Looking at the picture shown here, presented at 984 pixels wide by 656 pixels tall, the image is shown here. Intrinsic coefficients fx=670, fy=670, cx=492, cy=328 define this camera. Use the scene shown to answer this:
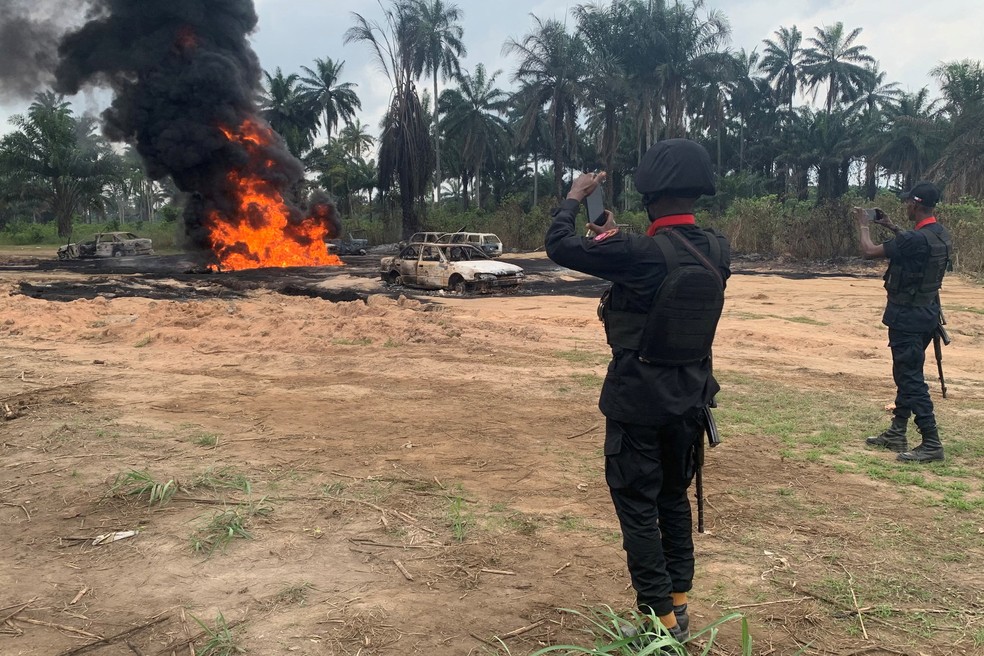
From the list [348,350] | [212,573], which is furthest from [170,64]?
[212,573]

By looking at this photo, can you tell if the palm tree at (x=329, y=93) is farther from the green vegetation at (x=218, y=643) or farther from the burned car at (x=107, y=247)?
the green vegetation at (x=218, y=643)

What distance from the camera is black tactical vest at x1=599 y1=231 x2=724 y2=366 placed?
240 centimetres

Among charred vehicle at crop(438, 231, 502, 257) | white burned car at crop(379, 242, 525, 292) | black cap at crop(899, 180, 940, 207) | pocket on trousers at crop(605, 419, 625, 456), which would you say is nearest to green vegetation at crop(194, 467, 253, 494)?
pocket on trousers at crop(605, 419, 625, 456)

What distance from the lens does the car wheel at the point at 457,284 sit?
16.4 metres

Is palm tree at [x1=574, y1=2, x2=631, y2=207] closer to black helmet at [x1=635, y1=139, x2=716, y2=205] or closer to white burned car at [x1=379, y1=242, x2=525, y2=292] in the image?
white burned car at [x1=379, y1=242, x2=525, y2=292]

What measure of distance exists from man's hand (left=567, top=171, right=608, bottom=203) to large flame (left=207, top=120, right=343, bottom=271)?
25.5m

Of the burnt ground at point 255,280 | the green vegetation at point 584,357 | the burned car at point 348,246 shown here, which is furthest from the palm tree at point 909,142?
the green vegetation at point 584,357

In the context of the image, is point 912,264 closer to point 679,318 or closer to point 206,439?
point 679,318

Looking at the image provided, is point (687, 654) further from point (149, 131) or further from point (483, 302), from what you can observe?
point (149, 131)

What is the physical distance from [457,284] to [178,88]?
1643 centimetres

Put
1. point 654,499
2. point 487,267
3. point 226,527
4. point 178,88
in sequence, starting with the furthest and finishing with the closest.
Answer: point 178,88
point 487,267
point 226,527
point 654,499

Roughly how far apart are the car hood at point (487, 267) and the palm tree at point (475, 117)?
34937mm

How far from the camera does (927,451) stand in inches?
175

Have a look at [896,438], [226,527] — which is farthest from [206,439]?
[896,438]
